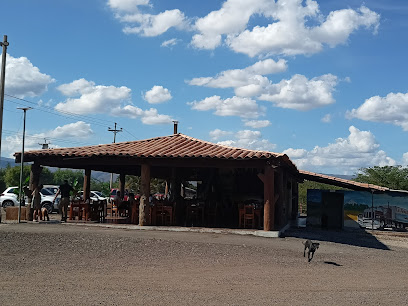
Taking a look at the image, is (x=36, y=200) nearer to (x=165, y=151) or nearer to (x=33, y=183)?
(x=33, y=183)

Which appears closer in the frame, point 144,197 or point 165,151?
point 165,151

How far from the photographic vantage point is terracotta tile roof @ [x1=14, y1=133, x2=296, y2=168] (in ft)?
51.1

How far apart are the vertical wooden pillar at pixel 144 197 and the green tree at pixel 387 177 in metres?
28.6

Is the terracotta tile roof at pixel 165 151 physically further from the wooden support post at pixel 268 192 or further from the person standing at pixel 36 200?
the person standing at pixel 36 200

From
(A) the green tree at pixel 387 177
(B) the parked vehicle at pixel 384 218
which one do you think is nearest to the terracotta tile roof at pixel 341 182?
(B) the parked vehicle at pixel 384 218

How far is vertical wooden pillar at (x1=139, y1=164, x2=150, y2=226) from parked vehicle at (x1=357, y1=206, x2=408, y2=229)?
10.3 metres

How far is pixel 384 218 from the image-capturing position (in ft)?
70.4

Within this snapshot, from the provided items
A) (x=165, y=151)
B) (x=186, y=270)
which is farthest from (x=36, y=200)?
(x=186, y=270)

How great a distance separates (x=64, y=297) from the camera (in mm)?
6941

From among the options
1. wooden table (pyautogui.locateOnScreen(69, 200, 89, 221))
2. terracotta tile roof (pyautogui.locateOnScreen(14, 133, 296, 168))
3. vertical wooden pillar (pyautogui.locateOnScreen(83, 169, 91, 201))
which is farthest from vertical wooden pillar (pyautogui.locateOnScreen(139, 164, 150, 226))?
vertical wooden pillar (pyautogui.locateOnScreen(83, 169, 91, 201))

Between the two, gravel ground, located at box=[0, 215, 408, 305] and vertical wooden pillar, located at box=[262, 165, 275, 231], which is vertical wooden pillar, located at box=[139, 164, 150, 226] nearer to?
gravel ground, located at box=[0, 215, 408, 305]

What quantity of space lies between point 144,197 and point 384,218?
11252mm

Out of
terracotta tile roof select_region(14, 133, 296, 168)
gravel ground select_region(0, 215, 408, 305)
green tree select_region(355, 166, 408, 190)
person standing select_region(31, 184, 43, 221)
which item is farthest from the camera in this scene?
green tree select_region(355, 166, 408, 190)

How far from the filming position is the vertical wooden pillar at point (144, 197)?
16.9 metres
